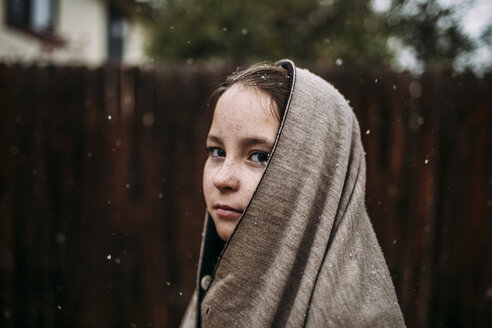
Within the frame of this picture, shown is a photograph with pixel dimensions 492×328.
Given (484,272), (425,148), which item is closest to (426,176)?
(425,148)

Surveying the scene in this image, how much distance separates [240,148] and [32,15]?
8.12 metres

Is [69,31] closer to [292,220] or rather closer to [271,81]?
[271,81]

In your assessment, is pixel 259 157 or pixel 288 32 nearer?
pixel 259 157

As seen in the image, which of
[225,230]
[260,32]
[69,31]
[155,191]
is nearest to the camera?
[225,230]

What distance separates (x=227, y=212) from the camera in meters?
1.23

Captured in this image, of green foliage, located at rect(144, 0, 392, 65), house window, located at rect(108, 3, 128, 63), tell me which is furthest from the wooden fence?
house window, located at rect(108, 3, 128, 63)

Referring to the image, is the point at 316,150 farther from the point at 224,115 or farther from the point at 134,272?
the point at 134,272

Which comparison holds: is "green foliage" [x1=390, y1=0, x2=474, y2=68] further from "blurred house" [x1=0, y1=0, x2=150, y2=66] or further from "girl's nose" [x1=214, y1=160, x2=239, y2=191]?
"girl's nose" [x1=214, y1=160, x2=239, y2=191]

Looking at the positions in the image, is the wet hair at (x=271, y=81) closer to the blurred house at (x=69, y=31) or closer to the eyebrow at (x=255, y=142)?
the eyebrow at (x=255, y=142)

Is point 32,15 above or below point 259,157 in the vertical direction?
above

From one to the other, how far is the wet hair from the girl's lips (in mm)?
323

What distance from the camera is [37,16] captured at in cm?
774

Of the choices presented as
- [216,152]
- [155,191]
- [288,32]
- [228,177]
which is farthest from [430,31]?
[228,177]

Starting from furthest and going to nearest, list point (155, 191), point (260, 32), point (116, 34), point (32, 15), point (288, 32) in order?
point (116, 34) < point (288, 32) < point (32, 15) < point (260, 32) < point (155, 191)
